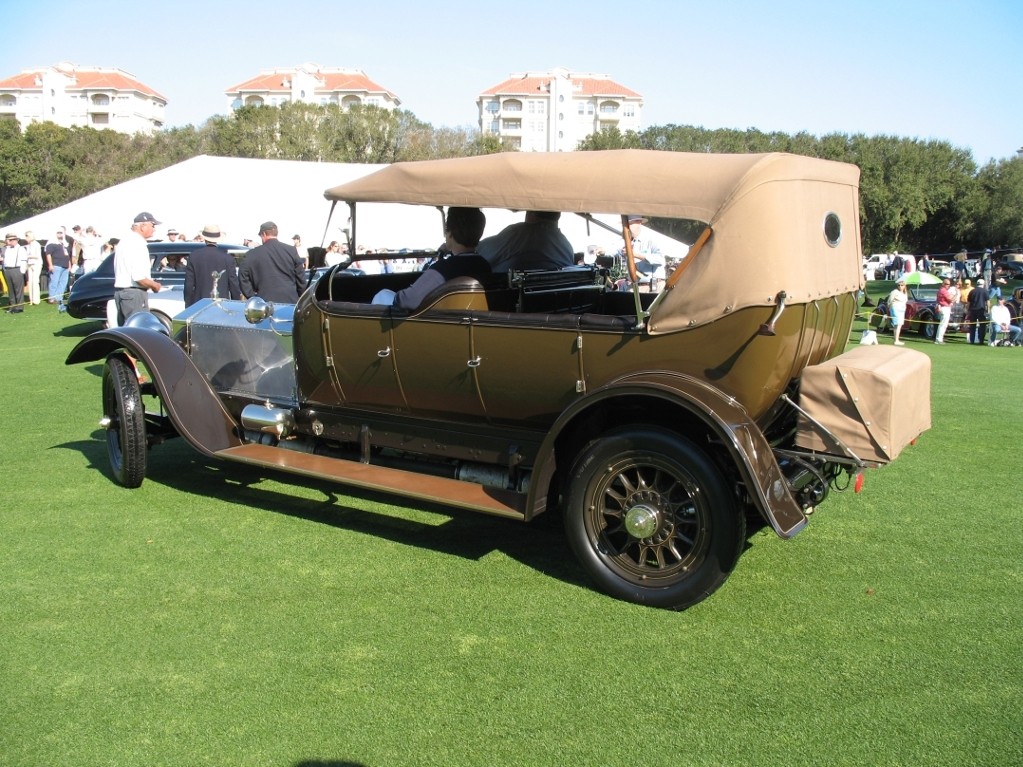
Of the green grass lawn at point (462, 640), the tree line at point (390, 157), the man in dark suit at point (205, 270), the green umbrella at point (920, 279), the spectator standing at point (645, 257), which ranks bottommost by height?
the green grass lawn at point (462, 640)

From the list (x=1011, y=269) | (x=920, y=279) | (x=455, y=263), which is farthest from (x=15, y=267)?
(x=1011, y=269)

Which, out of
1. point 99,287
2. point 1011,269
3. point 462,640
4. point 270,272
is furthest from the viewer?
point 1011,269

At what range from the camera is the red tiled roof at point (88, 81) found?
10969 centimetres

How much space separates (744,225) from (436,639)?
231cm

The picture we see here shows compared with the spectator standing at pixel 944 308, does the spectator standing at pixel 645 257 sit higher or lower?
higher

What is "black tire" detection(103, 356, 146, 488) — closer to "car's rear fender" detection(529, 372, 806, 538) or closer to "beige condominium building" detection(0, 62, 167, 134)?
"car's rear fender" detection(529, 372, 806, 538)

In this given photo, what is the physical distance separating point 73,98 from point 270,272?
120m

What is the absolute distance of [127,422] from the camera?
5.75 m

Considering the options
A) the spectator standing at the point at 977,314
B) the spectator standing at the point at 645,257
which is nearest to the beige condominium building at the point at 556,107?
the spectator standing at the point at 977,314

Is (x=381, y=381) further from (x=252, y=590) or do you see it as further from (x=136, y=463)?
(x=136, y=463)

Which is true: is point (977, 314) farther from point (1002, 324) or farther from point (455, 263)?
point (455, 263)

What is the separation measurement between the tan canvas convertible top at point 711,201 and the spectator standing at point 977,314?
53.7 feet

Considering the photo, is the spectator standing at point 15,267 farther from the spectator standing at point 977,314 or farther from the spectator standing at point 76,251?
the spectator standing at point 977,314

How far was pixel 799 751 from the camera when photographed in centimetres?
298
